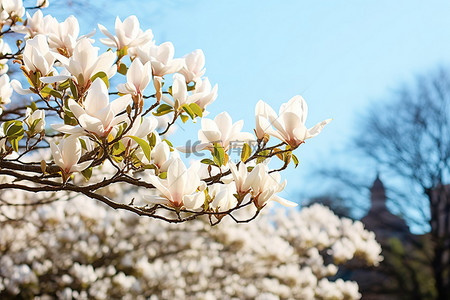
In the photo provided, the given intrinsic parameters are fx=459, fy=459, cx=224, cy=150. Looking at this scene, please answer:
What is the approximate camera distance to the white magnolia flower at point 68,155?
4.32 ft

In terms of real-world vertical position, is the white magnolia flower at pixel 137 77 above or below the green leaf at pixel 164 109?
below

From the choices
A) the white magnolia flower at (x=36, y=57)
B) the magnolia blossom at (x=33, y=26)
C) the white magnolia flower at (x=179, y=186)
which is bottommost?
the white magnolia flower at (x=179, y=186)

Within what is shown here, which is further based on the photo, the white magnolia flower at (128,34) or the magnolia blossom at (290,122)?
the white magnolia flower at (128,34)

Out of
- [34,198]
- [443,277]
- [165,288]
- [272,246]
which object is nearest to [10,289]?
[34,198]

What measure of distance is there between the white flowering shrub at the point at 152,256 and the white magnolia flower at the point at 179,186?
3229mm

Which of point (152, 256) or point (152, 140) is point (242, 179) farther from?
point (152, 256)

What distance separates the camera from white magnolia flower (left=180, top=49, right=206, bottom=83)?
1.75 m

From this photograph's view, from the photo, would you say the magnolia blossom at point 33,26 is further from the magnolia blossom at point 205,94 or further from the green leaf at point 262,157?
the green leaf at point 262,157

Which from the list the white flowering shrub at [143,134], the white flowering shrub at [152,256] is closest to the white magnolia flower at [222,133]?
the white flowering shrub at [143,134]

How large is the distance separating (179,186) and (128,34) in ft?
2.37

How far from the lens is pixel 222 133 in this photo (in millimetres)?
1471

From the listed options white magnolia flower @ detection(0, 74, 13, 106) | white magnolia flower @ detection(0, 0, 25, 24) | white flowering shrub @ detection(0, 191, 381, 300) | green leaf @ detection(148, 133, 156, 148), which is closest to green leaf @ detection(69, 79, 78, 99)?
green leaf @ detection(148, 133, 156, 148)

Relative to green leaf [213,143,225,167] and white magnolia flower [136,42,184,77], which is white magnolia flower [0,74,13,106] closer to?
white magnolia flower [136,42,184,77]

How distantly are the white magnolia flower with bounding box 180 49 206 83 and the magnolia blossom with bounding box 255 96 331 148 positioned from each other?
1.45ft
